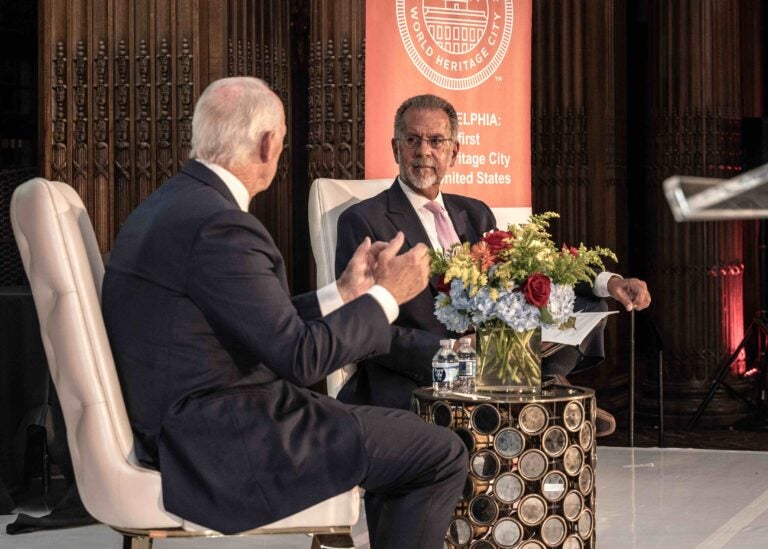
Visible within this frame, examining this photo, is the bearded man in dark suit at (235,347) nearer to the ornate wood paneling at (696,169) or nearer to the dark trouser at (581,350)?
the dark trouser at (581,350)

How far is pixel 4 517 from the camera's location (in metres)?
4.14

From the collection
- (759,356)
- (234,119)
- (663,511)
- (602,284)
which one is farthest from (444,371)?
(759,356)

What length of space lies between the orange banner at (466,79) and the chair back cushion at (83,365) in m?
2.72

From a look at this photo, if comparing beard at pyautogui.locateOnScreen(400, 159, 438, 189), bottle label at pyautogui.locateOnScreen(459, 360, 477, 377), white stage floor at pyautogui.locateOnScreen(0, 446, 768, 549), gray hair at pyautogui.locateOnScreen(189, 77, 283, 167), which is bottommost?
white stage floor at pyautogui.locateOnScreen(0, 446, 768, 549)

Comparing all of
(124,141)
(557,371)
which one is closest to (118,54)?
(124,141)

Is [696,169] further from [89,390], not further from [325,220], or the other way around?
[89,390]

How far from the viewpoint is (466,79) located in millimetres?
Answer: 5293

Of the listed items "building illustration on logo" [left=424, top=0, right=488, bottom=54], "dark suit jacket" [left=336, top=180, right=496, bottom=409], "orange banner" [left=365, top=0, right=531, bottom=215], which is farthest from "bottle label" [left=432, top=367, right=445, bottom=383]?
"building illustration on logo" [left=424, top=0, right=488, bottom=54]

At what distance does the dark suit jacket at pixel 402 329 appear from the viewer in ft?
11.8

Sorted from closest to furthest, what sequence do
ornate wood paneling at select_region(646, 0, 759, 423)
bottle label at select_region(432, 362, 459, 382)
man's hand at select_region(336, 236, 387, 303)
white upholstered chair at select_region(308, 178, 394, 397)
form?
1. man's hand at select_region(336, 236, 387, 303)
2. bottle label at select_region(432, 362, 459, 382)
3. white upholstered chair at select_region(308, 178, 394, 397)
4. ornate wood paneling at select_region(646, 0, 759, 423)

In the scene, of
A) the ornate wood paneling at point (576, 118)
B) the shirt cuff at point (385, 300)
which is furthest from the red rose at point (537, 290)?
the ornate wood paneling at point (576, 118)

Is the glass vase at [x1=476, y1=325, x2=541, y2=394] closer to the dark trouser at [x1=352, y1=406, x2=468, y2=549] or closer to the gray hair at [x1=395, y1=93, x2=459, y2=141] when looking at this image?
the dark trouser at [x1=352, y1=406, x2=468, y2=549]

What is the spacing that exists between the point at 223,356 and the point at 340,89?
3598 mm

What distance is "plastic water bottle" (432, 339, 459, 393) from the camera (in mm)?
3314
